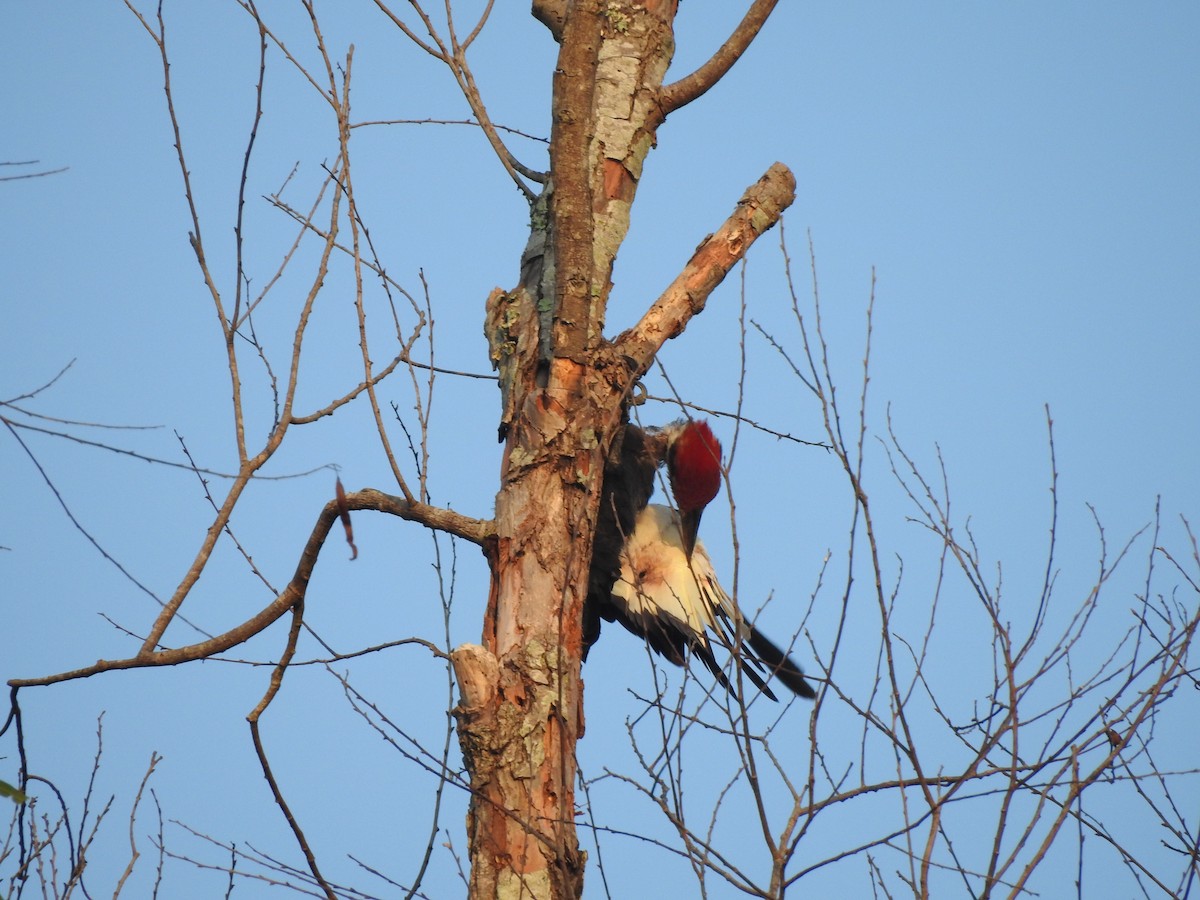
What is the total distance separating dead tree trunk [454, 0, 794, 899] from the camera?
8.20ft

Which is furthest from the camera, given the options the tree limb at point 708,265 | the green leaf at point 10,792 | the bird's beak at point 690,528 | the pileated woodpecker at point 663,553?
the bird's beak at point 690,528

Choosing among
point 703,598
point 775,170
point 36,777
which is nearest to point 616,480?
point 703,598

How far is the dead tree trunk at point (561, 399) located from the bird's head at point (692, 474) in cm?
107

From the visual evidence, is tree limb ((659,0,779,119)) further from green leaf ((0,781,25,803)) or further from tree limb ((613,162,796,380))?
green leaf ((0,781,25,803))

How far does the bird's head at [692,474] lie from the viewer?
426 cm

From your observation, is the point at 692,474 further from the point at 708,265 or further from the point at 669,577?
the point at 708,265

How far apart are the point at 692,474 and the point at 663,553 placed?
1.26 feet

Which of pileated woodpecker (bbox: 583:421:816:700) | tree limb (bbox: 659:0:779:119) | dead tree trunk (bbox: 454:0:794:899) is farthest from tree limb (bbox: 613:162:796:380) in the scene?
pileated woodpecker (bbox: 583:421:816:700)

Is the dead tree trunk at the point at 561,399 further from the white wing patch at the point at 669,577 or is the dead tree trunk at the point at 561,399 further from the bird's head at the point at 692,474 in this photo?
the white wing patch at the point at 669,577

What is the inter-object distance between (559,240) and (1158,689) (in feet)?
5.45

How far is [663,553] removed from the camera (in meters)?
4.45

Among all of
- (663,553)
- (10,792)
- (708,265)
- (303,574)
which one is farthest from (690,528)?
(10,792)

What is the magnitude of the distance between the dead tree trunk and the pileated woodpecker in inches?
36.3

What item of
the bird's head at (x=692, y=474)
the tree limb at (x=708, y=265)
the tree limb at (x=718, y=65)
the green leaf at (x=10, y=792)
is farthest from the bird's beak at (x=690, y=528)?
the green leaf at (x=10, y=792)
